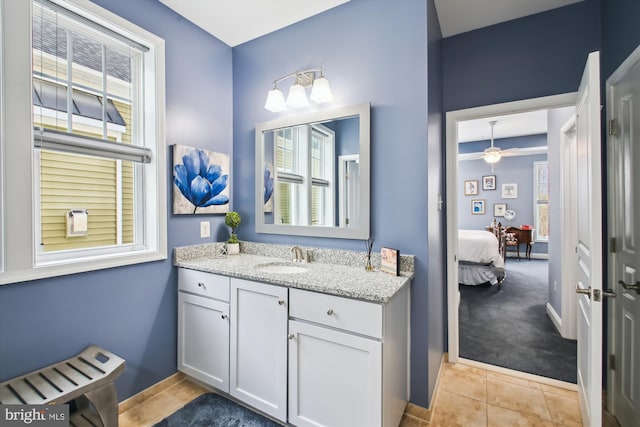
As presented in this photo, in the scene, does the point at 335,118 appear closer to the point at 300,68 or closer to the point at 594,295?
the point at 300,68

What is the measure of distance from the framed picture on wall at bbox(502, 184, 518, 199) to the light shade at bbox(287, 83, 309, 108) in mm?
6846

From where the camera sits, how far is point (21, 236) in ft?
4.70

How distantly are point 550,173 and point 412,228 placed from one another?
8.99 feet

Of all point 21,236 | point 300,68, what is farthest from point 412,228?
point 21,236

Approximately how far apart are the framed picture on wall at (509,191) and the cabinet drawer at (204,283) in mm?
7462

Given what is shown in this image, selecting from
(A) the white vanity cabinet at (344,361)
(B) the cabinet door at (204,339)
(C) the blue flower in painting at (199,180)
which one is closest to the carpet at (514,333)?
(A) the white vanity cabinet at (344,361)

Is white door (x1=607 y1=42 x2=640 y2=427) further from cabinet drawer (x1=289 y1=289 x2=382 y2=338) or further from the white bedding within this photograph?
the white bedding

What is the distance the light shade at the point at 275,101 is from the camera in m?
2.21

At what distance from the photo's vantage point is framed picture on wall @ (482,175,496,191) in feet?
23.8

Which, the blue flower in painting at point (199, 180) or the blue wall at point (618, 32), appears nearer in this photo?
the blue wall at point (618, 32)

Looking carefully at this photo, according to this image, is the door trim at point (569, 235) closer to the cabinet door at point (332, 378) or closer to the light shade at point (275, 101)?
the cabinet door at point (332, 378)

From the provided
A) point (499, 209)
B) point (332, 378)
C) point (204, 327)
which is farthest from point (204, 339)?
point (499, 209)

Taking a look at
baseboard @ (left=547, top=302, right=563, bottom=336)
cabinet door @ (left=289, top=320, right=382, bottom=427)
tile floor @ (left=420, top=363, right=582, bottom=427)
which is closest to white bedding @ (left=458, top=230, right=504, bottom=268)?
baseboard @ (left=547, top=302, right=563, bottom=336)

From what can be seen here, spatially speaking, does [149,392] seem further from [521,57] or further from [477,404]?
[521,57]
